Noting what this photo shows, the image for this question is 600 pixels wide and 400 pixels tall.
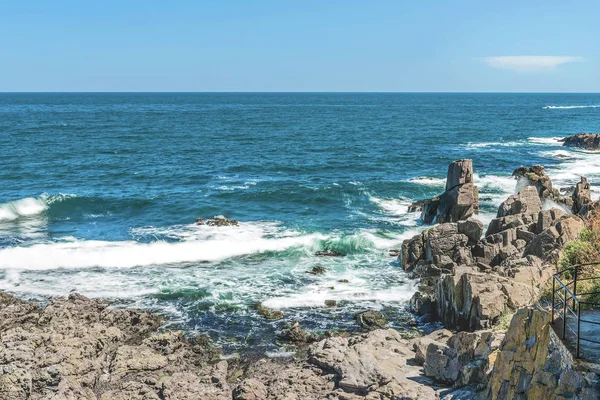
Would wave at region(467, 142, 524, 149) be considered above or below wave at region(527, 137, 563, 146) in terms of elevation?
below

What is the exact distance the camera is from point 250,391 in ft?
52.4

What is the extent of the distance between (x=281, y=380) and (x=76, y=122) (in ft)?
345

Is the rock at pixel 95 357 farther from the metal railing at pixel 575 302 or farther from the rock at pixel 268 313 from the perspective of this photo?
the metal railing at pixel 575 302

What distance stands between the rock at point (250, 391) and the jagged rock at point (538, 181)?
2933 centimetres

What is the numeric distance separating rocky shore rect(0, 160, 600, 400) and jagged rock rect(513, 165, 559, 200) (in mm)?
13624

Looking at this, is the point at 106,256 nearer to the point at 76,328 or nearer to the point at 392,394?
the point at 76,328

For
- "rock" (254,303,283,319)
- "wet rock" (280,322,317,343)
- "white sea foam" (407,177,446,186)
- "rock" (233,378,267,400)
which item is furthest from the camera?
"white sea foam" (407,177,446,186)

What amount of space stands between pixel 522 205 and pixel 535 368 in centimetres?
2196

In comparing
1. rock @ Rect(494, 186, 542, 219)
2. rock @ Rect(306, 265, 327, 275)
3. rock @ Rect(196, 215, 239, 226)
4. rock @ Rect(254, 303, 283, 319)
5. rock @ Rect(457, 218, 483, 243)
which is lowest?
rock @ Rect(254, 303, 283, 319)

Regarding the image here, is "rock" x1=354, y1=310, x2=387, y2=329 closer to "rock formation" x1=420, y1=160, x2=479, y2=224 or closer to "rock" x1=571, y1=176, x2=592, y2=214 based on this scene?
"rock formation" x1=420, y1=160, x2=479, y2=224

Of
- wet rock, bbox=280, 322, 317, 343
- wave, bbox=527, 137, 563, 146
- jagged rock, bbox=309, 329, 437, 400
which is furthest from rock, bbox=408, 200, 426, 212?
wave, bbox=527, 137, 563, 146

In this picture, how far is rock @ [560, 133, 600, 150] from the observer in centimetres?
7362

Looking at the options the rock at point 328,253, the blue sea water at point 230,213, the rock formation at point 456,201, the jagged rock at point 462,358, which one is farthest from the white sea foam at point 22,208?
the jagged rock at point 462,358

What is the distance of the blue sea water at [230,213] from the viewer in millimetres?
25516
